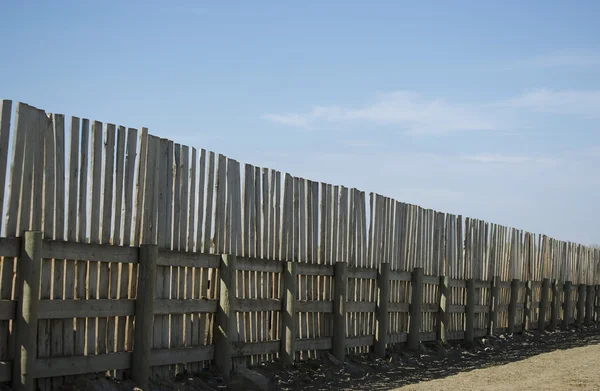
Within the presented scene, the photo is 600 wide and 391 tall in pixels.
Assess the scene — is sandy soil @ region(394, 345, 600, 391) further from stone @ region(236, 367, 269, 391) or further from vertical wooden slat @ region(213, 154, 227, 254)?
vertical wooden slat @ region(213, 154, 227, 254)

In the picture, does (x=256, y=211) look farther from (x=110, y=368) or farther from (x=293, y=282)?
(x=110, y=368)

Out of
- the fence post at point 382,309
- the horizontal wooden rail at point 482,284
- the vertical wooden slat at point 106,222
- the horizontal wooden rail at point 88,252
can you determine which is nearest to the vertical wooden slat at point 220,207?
the horizontal wooden rail at point 88,252

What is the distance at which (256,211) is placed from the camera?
10.5 meters

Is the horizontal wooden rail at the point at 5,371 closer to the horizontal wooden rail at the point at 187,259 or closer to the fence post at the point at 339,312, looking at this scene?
the horizontal wooden rail at the point at 187,259

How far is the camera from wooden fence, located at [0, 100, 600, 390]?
7.28 meters

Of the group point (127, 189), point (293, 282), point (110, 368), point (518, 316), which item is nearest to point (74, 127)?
point (127, 189)

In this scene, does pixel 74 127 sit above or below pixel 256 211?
above

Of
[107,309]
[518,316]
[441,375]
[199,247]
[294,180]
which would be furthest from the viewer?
[518,316]

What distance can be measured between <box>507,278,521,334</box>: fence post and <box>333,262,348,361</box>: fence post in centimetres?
824

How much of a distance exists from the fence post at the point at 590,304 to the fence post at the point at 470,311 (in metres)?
10.1

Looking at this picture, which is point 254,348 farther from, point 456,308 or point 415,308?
point 456,308

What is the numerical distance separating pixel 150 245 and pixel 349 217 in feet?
16.2

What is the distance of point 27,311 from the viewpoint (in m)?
7.11

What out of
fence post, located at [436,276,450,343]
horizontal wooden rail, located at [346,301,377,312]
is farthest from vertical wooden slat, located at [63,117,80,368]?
fence post, located at [436,276,450,343]
